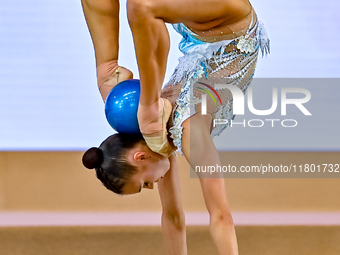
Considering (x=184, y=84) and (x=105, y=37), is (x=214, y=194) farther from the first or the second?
(x=105, y=37)

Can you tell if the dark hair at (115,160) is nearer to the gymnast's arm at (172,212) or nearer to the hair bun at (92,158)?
the hair bun at (92,158)

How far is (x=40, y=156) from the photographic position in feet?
8.41

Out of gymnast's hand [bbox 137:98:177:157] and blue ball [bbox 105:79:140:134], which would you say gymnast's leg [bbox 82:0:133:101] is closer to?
blue ball [bbox 105:79:140:134]

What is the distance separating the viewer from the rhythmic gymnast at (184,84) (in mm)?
1221

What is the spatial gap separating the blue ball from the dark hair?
3 cm

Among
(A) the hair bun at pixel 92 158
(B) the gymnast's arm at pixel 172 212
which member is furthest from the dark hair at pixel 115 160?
(B) the gymnast's arm at pixel 172 212

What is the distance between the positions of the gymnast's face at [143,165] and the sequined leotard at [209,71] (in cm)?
11

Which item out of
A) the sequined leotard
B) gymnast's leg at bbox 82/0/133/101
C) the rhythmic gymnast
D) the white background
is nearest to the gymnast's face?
the rhythmic gymnast

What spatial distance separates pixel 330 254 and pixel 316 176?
1.52ft

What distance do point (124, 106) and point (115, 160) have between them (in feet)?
0.57

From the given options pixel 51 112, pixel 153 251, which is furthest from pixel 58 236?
pixel 51 112

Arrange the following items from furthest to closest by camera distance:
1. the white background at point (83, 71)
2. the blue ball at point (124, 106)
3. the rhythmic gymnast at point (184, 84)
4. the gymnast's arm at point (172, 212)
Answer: the white background at point (83, 71) → the gymnast's arm at point (172, 212) → the blue ball at point (124, 106) → the rhythmic gymnast at point (184, 84)

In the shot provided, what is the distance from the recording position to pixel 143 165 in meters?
1.42

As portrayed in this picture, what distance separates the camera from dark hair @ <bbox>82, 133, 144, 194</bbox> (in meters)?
1.40
